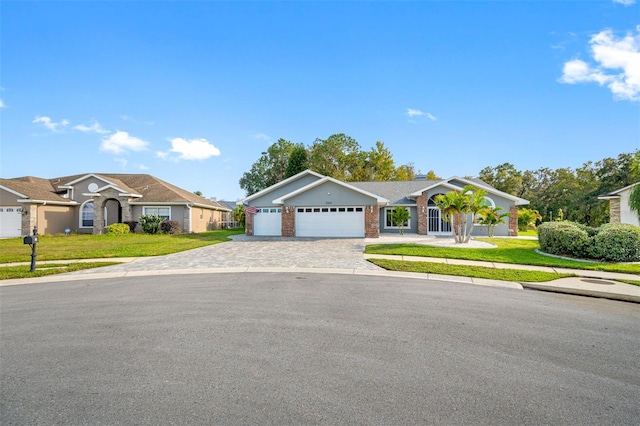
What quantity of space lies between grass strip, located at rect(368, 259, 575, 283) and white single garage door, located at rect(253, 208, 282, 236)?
14.0m

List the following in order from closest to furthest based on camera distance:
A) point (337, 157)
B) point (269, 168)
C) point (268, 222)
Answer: point (268, 222), point (337, 157), point (269, 168)

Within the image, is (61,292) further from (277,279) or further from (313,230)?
(313,230)

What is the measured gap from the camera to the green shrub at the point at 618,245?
11461 millimetres

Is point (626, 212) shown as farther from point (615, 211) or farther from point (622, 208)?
point (615, 211)

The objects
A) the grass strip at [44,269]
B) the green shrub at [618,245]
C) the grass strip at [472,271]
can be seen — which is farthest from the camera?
Result: the green shrub at [618,245]

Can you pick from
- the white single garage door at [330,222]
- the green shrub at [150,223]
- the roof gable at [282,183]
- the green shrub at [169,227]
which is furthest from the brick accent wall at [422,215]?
the green shrub at [150,223]

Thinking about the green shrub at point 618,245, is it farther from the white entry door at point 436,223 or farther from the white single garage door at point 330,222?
the white single garage door at point 330,222

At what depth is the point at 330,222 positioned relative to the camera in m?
23.1

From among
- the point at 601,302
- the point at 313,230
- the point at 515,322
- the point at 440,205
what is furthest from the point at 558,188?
the point at 515,322

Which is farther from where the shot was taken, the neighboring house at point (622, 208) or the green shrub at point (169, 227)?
the green shrub at point (169, 227)

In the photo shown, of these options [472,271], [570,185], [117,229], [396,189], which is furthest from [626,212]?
[117,229]

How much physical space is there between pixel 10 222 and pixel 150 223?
1026 cm

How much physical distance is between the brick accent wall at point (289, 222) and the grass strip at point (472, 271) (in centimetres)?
1232

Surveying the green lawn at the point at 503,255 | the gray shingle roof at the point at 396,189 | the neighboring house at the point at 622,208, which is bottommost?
the green lawn at the point at 503,255
